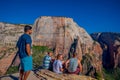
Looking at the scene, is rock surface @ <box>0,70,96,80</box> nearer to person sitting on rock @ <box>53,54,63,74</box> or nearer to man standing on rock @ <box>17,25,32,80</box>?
person sitting on rock @ <box>53,54,63,74</box>

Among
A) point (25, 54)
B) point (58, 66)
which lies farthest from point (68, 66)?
point (25, 54)

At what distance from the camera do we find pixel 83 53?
183625 mm

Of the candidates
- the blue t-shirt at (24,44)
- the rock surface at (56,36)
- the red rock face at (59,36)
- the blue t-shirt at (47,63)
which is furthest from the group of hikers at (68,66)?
the red rock face at (59,36)

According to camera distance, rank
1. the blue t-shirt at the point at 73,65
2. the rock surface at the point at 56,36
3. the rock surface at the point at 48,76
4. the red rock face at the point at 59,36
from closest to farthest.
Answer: the rock surface at the point at 48,76, the blue t-shirt at the point at 73,65, the rock surface at the point at 56,36, the red rock face at the point at 59,36

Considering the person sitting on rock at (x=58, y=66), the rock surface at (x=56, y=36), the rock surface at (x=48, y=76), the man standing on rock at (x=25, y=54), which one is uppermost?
the rock surface at (x=56, y=36)

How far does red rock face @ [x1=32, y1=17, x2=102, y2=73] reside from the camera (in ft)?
595

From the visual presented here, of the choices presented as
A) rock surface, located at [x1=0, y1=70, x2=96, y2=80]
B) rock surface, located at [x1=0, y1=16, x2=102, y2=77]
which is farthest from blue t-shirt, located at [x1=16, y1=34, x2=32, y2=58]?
rock surface, located at [x1=0, y1=16, x2=102, y2=77]

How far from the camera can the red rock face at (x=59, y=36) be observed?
18143 cm

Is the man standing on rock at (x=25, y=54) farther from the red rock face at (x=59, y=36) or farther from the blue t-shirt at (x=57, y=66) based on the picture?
the red rock face at (x=59, y=36)

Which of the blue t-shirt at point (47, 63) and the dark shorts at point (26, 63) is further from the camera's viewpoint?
the blue t-shirt at point (47, 63)

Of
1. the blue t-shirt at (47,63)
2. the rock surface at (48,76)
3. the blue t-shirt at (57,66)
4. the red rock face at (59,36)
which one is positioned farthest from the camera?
the red rock face at (59,36)

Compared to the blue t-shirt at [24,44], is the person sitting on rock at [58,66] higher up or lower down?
lower down

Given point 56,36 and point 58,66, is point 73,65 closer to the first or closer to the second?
point 58,66

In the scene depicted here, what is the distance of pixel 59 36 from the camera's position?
18362cm
